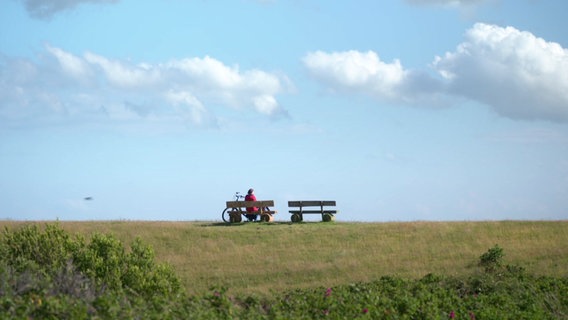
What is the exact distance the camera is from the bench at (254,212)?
39438 millimetres

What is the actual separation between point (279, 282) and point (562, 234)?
611 inches

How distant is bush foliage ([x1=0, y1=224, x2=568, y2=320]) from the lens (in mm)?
9945

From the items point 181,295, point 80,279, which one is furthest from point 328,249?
point 80,279

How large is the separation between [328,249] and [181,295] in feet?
64.6

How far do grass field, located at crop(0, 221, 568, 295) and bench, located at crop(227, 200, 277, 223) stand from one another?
1.31 metres

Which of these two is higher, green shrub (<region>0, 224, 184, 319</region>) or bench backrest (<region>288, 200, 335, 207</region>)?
bench backrest (<region>288, 200, 335, 207</region>)

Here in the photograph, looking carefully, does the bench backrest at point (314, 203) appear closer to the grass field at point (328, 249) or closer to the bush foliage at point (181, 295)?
the grass field at point (328, 249)

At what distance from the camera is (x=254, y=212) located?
130 feet

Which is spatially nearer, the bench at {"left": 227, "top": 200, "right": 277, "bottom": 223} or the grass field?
the grass field

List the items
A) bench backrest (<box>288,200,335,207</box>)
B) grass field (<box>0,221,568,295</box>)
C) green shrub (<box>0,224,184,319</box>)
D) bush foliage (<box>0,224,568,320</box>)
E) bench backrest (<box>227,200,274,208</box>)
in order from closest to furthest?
1. green shrub (<box>0,224,184,319</box>)
2. bush foliage (<box>0,224,568,320</box>)
3. grass field (<box>0,221,568,295</box>)
4. bench backrest (<box>227,200,274,208</box>)
5. bench backrest (<box>288,200,335,207</box>)

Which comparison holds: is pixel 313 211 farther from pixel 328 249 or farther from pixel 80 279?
pixel 80 279

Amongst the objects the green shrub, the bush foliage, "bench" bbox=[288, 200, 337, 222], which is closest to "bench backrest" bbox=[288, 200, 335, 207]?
"bench" bbox=[288, 200, 337, 222]

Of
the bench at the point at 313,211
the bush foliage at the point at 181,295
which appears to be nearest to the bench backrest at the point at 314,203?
the bench at the point at 313,211

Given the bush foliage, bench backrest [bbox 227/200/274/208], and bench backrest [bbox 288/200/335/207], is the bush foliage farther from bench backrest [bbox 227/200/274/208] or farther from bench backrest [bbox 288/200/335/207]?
bench backrest [bbox 227/200/274/208]
